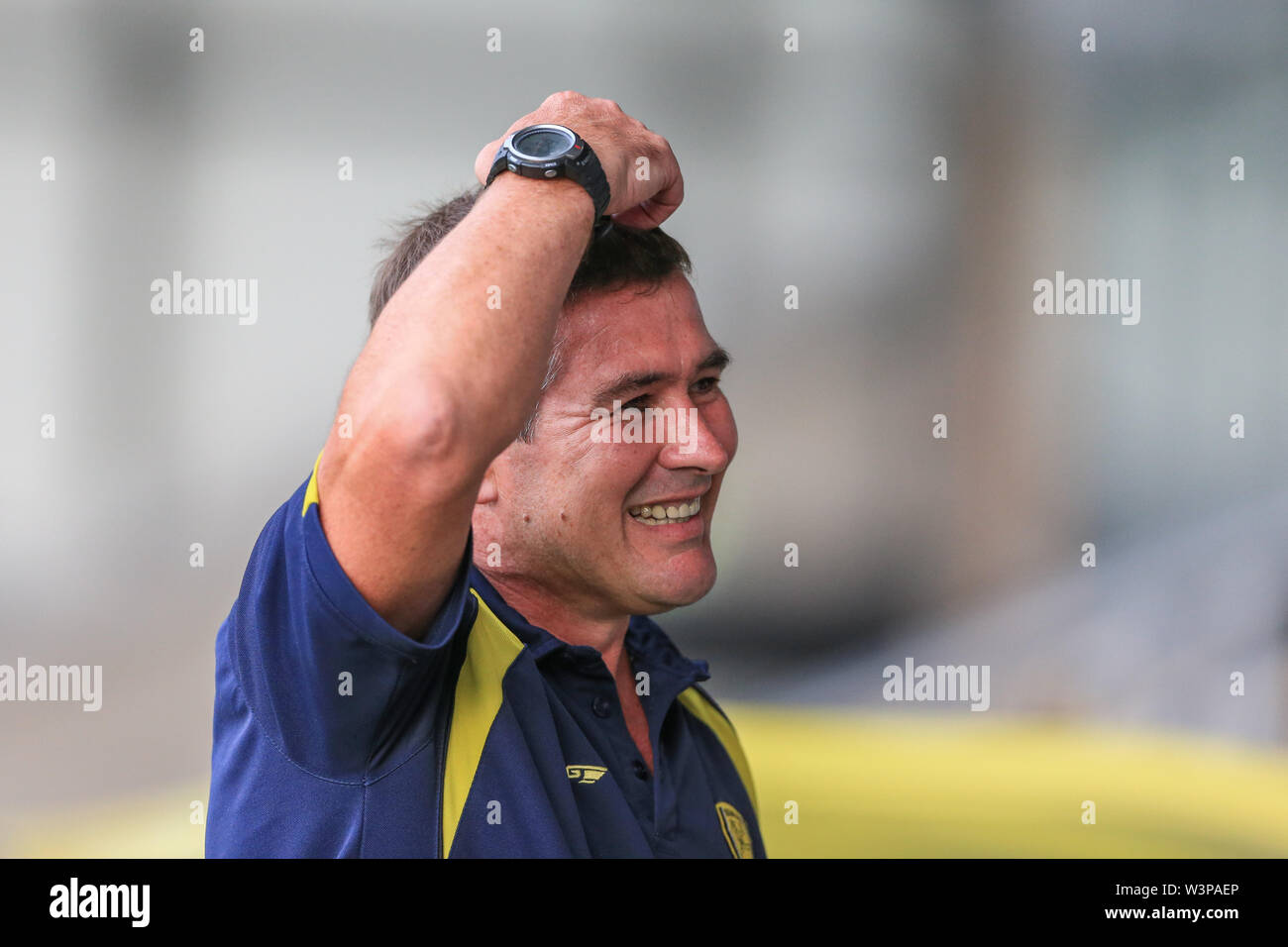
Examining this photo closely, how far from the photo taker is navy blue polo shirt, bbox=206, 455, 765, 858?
924 mm

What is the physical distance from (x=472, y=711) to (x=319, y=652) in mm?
239

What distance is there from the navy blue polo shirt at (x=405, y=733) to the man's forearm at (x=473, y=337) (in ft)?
0.42

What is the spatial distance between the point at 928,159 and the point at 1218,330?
133 cm

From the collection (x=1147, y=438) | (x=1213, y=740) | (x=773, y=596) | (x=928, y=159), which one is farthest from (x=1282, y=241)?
(x=773, y=596)

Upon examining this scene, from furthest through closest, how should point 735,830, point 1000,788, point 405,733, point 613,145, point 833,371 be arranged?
point 833,371 < point 1000,788 < point 735,830 < point 613,145 < point 405,733

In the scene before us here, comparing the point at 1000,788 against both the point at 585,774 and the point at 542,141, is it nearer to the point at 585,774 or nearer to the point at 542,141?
the point at 585,774

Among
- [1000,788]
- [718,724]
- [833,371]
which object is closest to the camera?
[718,724]

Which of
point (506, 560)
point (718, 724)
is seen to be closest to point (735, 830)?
point (718, 724)

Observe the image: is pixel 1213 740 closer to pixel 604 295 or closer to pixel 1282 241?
pixel 1282 241

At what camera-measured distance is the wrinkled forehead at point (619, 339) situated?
139cm

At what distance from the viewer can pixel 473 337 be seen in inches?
35.3

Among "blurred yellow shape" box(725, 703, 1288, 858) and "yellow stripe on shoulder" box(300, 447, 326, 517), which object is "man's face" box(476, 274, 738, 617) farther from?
"blurred yellow shape" box(725, 703, 1288, 858)

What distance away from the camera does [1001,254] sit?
4363 mm

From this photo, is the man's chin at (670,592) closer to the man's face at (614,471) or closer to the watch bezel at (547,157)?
the man's face at (614,471)
